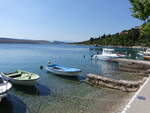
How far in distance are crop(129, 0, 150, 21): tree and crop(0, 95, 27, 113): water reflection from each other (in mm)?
10789

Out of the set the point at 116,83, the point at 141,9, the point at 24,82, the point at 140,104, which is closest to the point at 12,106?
the point at 24,82

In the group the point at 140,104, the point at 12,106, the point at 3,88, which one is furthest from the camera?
the point at 12,106

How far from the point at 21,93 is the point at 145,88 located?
9282 millimetres

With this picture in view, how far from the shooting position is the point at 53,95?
10.8m

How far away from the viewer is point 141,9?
34.4 ft

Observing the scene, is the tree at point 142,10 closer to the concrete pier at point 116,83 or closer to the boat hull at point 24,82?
the concrete pier at point 116,83

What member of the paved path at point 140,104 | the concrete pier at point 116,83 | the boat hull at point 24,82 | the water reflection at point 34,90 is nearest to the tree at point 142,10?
the concrete pier at point 116,83

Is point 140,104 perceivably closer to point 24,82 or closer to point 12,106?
point 12,106

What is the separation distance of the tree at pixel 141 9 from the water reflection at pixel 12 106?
1079 centimetres

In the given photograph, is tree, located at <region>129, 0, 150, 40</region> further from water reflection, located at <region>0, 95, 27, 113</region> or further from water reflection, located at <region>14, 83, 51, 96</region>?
water reflection, located at <region>0, 95, 27, 113</region>

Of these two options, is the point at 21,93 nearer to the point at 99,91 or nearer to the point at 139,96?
the point at 99,91

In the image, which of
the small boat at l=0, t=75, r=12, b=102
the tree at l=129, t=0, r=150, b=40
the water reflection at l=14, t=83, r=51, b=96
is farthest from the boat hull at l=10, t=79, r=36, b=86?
the tree at l=129, t=0, r=150, b=40

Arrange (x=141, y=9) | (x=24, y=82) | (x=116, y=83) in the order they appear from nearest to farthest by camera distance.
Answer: (x=141, y=9) < (x=24, y=82) < (x=116, y=83)

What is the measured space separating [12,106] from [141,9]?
11625 millimetres
